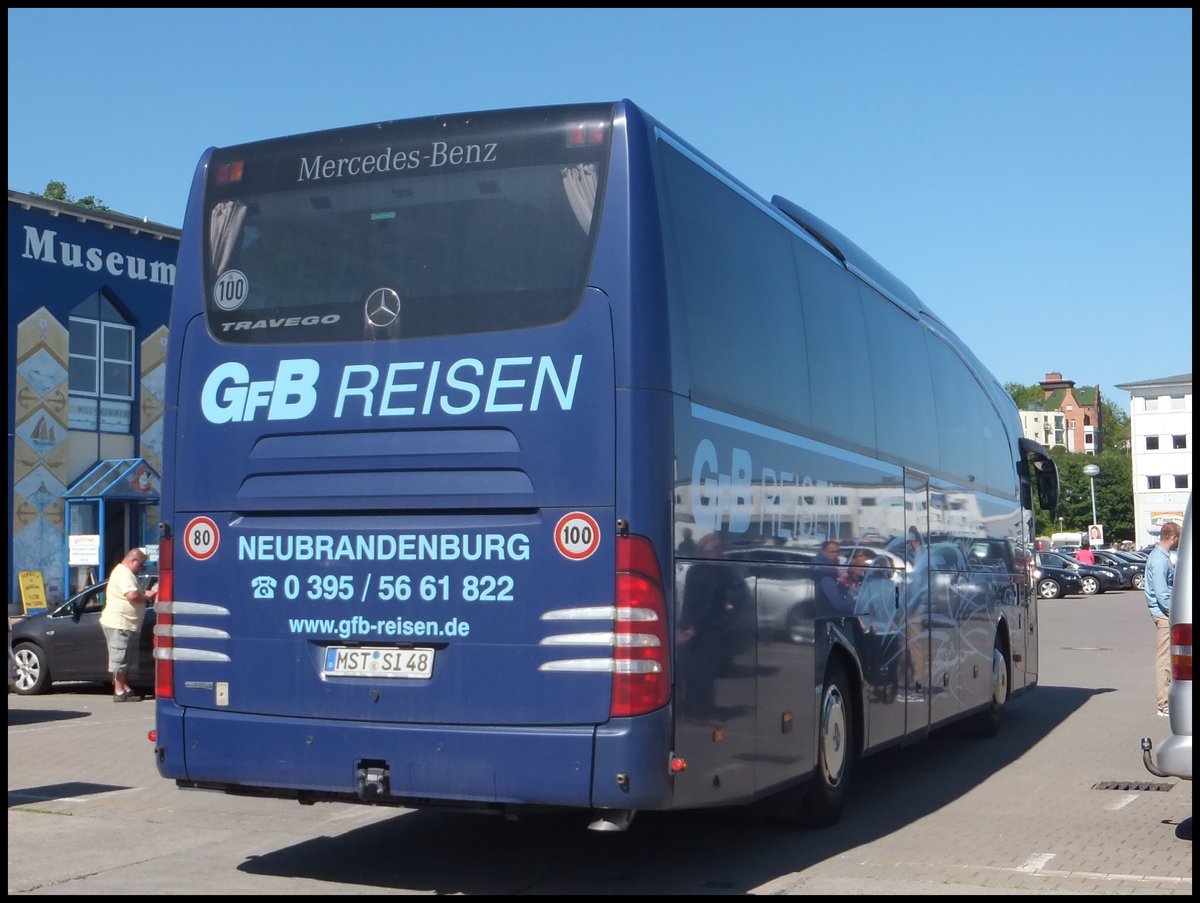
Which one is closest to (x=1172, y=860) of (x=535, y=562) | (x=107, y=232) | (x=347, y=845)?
(x=535, y=562)

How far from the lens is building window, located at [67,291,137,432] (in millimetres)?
34906

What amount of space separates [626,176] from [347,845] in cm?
413

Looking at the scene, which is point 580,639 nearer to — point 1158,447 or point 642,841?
point 642,841

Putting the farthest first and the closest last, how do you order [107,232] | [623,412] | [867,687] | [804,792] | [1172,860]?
[107,232] < [867,687] < [804,792] < [1172,860] < [623,412]

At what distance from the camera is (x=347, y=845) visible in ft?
28.9

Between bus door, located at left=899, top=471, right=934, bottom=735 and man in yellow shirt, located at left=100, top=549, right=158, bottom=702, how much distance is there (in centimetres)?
942

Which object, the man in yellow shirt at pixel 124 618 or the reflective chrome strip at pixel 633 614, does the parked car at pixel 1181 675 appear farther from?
the man in yellow shirt at pixel 124 618

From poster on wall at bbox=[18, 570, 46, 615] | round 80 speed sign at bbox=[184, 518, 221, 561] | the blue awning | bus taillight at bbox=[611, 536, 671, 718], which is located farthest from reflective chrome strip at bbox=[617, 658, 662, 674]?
the blue awning

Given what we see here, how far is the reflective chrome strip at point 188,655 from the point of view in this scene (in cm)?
768

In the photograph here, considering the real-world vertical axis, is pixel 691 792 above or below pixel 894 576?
below

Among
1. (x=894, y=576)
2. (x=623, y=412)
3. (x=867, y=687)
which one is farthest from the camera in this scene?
(x=894, y=576)

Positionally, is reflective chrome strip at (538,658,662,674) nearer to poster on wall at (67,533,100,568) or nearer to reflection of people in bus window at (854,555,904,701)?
reflection of people in bus window at (854,555,904,701)

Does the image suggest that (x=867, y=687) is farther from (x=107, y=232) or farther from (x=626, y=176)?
(x=107, y=232)

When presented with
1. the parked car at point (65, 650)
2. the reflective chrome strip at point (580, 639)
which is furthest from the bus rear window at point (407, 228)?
the parked car at point (65, 650)
